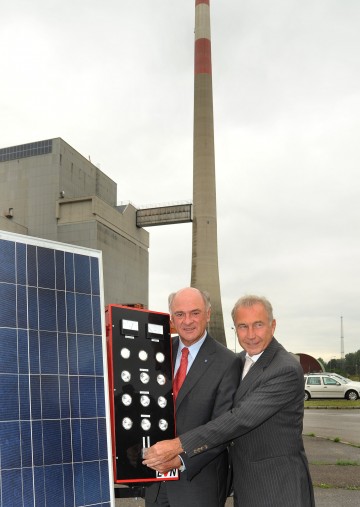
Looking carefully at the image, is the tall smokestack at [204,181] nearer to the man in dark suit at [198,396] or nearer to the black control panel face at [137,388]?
the man in dark suit at [198,396]

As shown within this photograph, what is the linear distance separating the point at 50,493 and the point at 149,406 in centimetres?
85

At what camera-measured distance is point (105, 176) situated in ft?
242

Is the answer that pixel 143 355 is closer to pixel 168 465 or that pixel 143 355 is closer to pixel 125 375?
pixel 125 375

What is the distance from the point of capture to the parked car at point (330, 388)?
31.3 m

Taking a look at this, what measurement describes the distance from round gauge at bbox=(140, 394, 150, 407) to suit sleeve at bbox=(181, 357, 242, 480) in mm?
418

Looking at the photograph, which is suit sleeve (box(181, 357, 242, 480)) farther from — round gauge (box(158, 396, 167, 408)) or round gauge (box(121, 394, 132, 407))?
round gauge (box(121, 394, 132, 407))

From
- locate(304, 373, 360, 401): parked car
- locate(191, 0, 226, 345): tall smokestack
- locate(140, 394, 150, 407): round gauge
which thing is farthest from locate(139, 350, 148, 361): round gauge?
locate(191, 0, 226, 345): tall smokestack

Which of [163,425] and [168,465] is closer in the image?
[168,465]

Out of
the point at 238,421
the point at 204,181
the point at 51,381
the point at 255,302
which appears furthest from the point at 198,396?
the point at 204,181

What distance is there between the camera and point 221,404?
4090 millimetres

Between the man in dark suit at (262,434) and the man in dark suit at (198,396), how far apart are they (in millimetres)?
137

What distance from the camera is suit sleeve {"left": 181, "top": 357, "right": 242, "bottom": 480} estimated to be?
12.7ft

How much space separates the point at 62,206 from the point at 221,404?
2415 inches

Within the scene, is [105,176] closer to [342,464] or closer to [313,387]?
[313,387]
